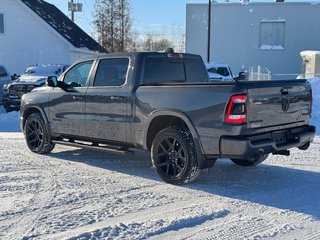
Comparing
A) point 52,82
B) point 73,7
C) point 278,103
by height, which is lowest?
point 278,103

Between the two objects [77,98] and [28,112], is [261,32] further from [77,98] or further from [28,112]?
[77,98]

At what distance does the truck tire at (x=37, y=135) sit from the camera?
7875mm

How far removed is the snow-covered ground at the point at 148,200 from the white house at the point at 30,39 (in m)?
21.4

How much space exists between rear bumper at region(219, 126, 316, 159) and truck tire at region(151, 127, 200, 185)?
0.51 m

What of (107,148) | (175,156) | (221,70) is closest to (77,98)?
(107,148)

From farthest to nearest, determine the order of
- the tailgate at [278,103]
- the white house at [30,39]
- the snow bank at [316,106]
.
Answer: the white house at [30,39] → the snow bank at [316,106] → the tailgate at [278,103]

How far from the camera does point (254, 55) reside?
33.8 m

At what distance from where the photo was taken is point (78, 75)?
7426mm

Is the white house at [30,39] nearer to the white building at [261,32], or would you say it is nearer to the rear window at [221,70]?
the rear window at [221,70]

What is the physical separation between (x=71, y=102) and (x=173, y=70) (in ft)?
5.89

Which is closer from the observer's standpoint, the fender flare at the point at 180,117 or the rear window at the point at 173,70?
the fender flare at the point at 180,117

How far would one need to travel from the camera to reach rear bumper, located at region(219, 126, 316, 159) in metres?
5.25

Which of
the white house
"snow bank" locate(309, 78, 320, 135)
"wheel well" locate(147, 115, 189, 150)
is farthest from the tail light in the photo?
the white house

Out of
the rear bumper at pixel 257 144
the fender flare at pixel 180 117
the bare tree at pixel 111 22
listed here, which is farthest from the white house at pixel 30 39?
the rear bumper at pixel 257 144
